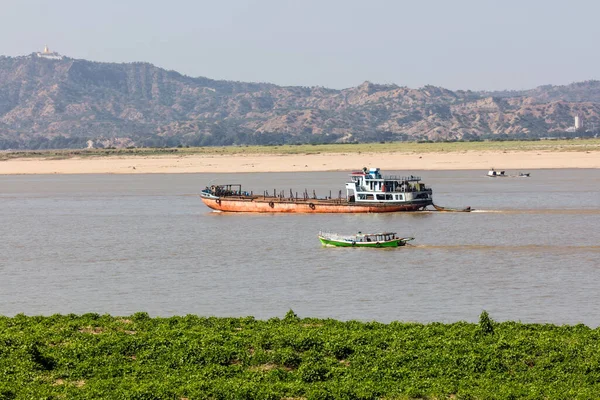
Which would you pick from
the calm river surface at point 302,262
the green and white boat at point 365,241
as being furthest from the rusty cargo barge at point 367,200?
the green and white boat at point 365,241

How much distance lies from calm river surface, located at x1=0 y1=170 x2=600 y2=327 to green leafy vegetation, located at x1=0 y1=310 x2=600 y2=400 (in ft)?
30.6

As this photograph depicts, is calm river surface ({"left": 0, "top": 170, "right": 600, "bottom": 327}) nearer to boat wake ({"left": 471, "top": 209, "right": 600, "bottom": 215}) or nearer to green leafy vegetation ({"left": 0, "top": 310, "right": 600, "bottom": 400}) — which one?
boat wake ({"left": 471, "top": 209, "right": 600, "bottom": 215})

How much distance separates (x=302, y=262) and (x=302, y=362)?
104 feet

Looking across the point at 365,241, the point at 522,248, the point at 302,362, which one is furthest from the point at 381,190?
the point at 302,362

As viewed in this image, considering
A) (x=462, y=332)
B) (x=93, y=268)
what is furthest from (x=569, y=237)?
(x=462, y=332)

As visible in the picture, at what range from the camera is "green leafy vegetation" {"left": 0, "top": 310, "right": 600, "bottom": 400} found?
26531mm

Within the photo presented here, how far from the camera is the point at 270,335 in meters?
31.9

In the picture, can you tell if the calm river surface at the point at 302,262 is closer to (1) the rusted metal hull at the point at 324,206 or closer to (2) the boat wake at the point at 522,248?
(2) the boat wake at the point at 522,248

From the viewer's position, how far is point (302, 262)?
60906 millimetres

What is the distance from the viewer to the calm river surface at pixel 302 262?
44.8m

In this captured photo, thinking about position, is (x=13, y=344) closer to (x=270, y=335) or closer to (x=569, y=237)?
(x=270, y=335)

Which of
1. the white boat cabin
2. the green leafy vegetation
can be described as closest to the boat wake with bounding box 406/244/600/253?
the white boat cabin

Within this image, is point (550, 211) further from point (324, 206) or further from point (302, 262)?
point (302, 262)

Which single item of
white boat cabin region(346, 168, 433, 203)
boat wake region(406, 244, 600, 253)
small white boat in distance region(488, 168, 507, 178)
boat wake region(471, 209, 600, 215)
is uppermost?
white boat cabin region(346, 168, 433, 203)
